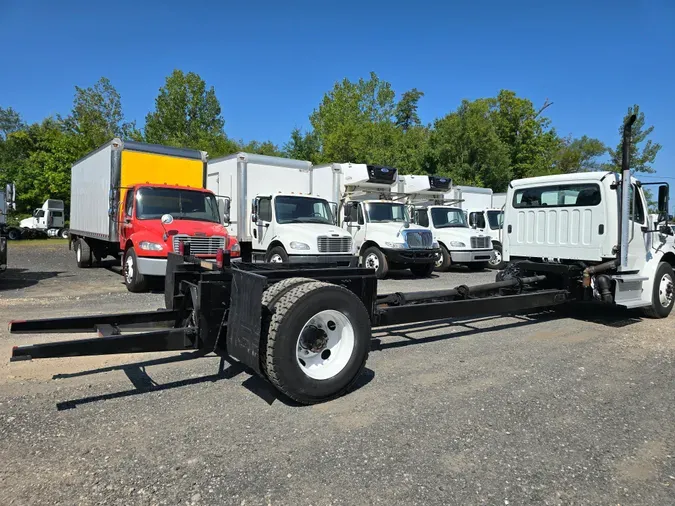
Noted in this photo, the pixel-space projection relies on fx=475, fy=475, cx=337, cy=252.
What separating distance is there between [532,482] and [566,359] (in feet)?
10.3

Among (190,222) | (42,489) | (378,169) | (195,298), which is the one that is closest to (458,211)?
(378,169)

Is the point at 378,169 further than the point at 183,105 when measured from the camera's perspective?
No

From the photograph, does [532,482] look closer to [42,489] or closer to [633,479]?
[633,479]

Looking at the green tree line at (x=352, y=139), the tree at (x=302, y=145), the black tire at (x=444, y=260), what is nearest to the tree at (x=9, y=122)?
the green tree line at (x=352, y=139)

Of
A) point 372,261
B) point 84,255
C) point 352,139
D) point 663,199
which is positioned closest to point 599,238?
point 663,199

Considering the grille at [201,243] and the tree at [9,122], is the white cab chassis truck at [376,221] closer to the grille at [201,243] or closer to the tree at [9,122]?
the grille at [201,243]

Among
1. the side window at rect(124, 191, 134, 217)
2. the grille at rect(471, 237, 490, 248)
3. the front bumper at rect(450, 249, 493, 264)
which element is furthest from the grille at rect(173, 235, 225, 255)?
the grille at rect(471, 237, 490, 248)

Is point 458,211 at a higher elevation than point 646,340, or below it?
higher

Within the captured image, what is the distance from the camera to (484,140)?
3094 centimetres

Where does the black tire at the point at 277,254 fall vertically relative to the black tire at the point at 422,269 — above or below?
above

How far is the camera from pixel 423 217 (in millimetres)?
17328

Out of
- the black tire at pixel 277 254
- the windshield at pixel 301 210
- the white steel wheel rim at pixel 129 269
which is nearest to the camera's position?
the white steel wheel rim at pixel 129 269

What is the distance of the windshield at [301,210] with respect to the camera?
12.6m

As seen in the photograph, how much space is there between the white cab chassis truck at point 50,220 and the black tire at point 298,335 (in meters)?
34.4
